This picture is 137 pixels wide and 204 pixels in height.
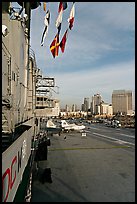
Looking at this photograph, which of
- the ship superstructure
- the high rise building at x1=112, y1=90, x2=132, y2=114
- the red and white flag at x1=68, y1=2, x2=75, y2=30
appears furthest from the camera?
the high rise building at x1=112, y1=90, x2=132, y2=114

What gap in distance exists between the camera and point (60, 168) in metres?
9.08

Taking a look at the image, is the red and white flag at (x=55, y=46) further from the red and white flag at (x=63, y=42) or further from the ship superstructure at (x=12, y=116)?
the ship superstructure at (x=12, y=116)

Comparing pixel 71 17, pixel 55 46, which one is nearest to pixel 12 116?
pixel 55 46

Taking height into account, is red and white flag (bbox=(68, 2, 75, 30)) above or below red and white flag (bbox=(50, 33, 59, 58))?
above

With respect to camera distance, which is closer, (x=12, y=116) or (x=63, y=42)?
(x=12, y=116)

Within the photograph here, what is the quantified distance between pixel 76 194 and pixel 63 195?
437mm

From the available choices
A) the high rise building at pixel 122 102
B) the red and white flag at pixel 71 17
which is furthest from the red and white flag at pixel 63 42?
the high rise building at pixel 122 102

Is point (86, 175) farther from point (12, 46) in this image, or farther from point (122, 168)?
point (12, 46)

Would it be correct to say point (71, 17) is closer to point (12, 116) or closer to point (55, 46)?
point (55, 46)

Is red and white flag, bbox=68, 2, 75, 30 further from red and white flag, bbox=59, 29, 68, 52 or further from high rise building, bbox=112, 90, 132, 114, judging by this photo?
high rise building, bbox=112, 90, 132, 114

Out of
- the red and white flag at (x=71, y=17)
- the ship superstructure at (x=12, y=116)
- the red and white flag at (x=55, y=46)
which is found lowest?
the ship superstructure at (x=12, y=116)

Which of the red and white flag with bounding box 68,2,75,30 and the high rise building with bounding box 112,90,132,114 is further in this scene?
the high rise building with bounding box 112,90,132,114

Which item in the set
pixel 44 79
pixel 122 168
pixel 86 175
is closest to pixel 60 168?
pixel 86 175

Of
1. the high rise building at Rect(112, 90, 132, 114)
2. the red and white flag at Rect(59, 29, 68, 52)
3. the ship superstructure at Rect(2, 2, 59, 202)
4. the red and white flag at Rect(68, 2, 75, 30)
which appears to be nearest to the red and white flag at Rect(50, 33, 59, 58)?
the red and white flag at Rect(59, 29, 68, 52)
